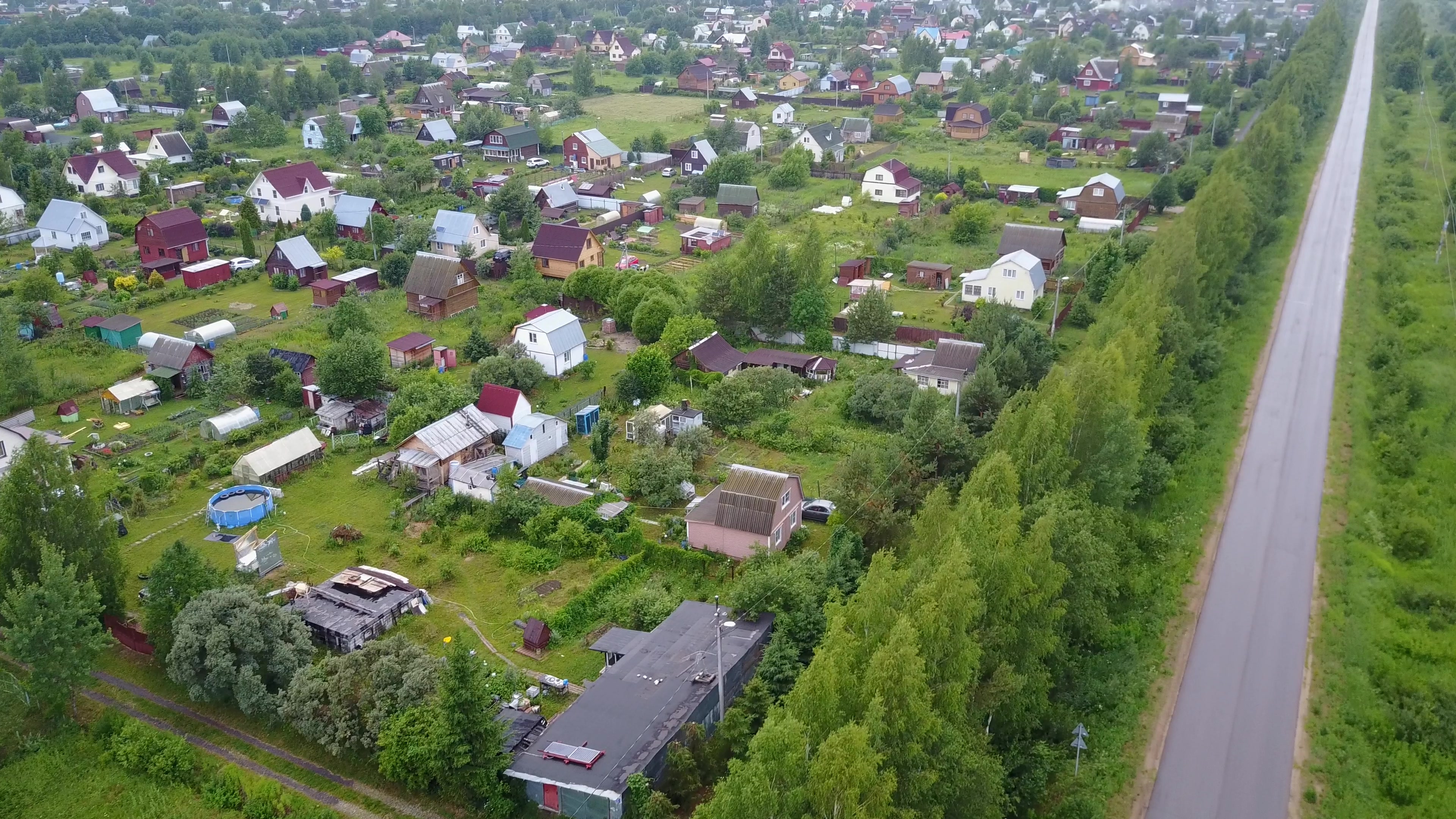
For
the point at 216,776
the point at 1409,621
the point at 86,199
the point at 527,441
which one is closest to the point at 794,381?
the point at 527,441

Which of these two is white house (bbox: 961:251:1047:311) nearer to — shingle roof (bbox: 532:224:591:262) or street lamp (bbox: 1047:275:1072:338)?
street lamp (bbox: 1047:275:1072:338)

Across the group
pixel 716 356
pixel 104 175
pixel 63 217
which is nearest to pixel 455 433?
pixel 716 356

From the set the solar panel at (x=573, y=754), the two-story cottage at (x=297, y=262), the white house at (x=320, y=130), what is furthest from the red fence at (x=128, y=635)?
the white house at (x=320, y=130)

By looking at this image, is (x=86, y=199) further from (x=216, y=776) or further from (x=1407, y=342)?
(x=1407, y=342)

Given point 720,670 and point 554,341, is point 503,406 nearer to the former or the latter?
point 554,341

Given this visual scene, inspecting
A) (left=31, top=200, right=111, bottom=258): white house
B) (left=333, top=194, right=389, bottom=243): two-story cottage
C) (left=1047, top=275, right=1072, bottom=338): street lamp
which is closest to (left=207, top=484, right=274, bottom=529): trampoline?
(left=333, top=194, right=389, bottom=243): two-story cottage
